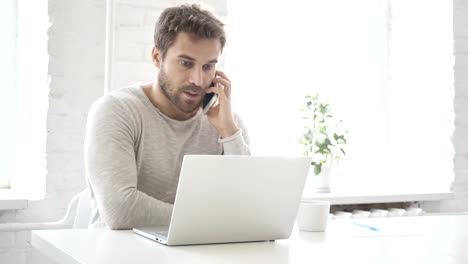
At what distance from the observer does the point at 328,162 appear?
351 cm

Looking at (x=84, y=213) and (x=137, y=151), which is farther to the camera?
(x=84, y=213)

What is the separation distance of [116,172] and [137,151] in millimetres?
257

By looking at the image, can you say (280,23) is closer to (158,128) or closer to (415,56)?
(415,56)

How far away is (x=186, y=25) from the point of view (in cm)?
225

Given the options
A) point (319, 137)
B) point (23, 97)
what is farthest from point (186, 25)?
point (319, 137)

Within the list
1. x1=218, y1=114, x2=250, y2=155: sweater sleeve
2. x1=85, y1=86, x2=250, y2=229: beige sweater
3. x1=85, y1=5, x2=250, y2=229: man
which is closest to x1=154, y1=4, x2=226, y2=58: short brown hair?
x1=85, y1=5, x2=250, y2=229: man

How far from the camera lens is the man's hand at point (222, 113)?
2.31 metres

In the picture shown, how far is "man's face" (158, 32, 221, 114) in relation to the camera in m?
2.25

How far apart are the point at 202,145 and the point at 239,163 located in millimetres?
886

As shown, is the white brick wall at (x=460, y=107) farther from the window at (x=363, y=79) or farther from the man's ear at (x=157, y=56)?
the man's ear at (x=157, y=56)

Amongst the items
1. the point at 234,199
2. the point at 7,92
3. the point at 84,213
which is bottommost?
the point at 84,213

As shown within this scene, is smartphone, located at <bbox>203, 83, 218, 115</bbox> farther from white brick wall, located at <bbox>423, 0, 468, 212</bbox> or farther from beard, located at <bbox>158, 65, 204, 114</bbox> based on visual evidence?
white brick wall, located at <bbox>423, 0, 468, 212</bbox>

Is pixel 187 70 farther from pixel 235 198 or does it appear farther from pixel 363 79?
pixel 363 79

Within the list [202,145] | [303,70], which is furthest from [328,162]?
[202,145]
